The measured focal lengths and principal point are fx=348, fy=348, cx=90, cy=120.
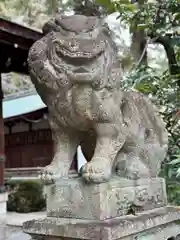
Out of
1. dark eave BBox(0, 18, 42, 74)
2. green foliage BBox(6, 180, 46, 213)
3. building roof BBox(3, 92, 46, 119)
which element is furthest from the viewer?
building roof BBox(3, 92, 46, 119)

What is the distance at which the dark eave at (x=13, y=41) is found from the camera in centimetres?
421

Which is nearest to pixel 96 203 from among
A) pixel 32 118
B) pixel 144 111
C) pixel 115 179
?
pixel 115 179

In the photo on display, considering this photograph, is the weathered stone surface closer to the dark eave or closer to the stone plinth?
the stone plinth

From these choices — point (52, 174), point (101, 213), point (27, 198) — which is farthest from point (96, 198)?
point (27, 198)

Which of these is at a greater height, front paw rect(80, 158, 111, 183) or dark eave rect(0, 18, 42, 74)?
dark eave rect(0, 18, 42, 74)

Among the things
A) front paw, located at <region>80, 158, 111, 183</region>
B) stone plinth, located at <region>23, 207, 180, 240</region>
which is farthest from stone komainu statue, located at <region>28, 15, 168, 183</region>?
stone plinth, located at <region>23, 207, 180, 240</region>

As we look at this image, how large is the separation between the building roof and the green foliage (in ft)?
7.85

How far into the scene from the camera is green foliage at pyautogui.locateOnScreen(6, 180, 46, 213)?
7.13 meters

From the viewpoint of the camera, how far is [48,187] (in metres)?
1.64

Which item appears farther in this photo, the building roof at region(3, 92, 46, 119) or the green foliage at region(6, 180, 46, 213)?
the building roof at region(3, 92, 46, 119)

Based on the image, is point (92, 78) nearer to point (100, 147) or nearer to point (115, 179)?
point (100, 147)

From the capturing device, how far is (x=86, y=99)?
5.09 ft

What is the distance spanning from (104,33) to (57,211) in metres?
0.85

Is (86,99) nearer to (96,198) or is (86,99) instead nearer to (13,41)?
(96,198)
